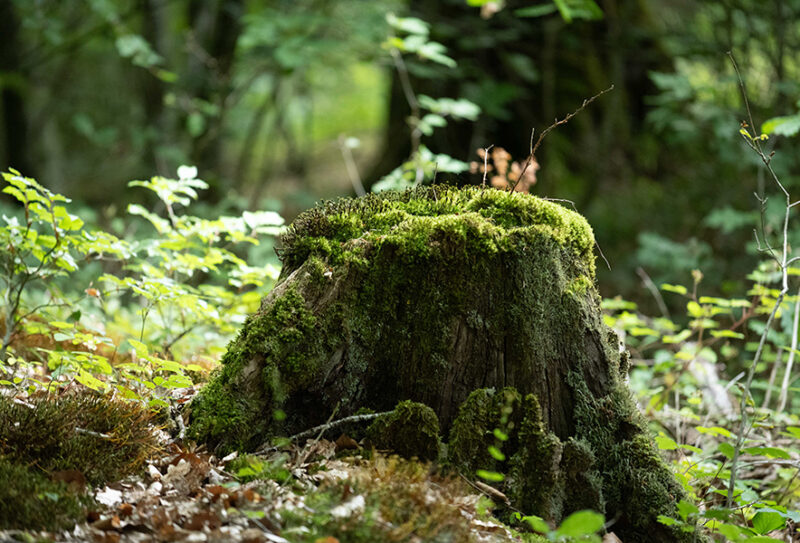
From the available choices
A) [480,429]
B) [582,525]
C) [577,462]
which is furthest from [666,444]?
[582,525]

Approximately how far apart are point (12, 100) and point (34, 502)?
10608 mm

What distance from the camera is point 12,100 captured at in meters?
10.5

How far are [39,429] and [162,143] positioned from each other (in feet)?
26.4

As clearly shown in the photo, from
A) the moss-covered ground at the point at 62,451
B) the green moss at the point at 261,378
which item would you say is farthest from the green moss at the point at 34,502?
the green moss at the point at 261,378

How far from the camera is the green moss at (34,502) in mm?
2215

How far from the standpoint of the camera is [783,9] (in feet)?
24.0

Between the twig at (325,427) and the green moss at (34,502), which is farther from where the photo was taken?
the twig at (325,427)

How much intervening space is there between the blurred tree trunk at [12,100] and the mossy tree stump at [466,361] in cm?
945

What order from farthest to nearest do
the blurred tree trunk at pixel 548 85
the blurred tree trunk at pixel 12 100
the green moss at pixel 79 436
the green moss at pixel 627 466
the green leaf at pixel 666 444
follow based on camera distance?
the blurred tree trunk at pixel 12 100
the blurred tree trunk at pixel 548 85
the green leaf at pixel 666 444
the green moss at pixel 627 466
the green moss at pixel 79 436

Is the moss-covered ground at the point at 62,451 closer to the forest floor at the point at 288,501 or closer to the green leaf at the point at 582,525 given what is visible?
the forest floor at the point at 288,501

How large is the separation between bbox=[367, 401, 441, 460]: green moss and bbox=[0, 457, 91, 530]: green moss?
4.23 feet

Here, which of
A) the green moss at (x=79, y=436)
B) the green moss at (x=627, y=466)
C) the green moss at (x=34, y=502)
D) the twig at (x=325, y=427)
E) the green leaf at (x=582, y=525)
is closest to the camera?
the green leaf at (x=582, y=525)

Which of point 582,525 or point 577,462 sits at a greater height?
point 582,525

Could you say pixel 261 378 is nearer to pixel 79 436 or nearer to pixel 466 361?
pixel 79 436
